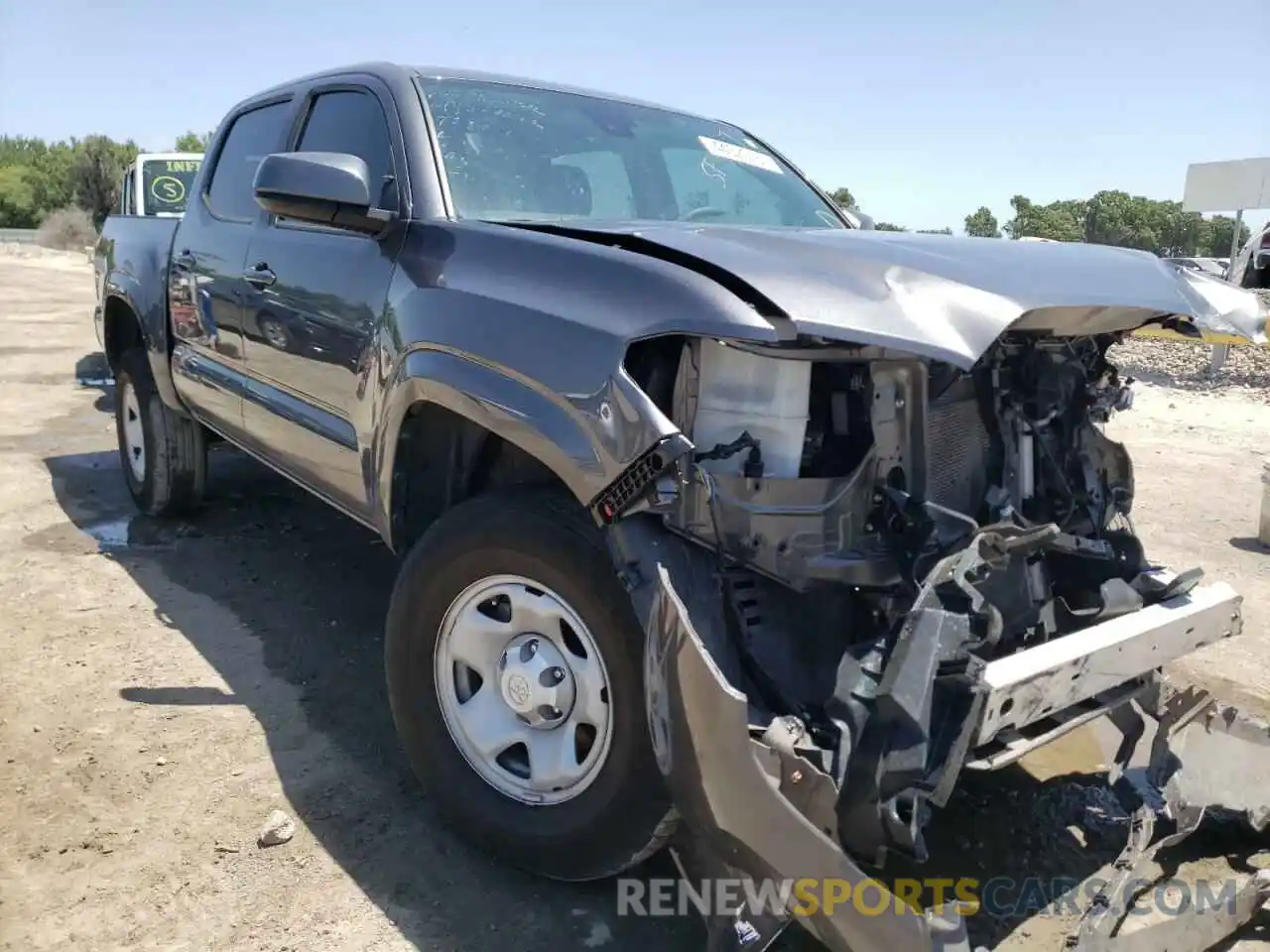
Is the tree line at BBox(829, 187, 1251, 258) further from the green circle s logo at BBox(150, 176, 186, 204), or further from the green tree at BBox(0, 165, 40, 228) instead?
the green tree at BBox(0, 165, 40, 228)

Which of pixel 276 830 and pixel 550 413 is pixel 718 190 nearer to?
pixel 550 413

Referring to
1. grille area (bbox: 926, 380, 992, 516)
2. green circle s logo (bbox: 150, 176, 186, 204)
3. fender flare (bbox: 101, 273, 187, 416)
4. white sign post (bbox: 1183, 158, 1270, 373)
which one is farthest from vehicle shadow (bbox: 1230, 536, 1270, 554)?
white sign post (bbox: 1183, 158, 1270, 373)

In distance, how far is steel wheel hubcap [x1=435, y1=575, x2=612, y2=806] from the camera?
228 cm

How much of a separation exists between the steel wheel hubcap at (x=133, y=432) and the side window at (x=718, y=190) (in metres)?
3.26

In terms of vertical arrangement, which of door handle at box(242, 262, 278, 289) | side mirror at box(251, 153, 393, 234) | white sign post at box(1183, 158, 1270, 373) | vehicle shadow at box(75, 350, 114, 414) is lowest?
vehicle shadow at box(75, 350, 114, 414)

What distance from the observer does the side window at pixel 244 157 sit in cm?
404

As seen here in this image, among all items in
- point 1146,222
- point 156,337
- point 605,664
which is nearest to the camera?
point 605,664

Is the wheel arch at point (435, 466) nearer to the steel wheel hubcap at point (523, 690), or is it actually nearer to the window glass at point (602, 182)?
the steel wheel hubcap at point (523, 690)

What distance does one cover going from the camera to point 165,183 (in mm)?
9094

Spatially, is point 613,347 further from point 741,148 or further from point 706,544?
point 741,148

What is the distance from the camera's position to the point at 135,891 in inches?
95.3

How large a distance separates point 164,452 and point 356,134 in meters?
2.47

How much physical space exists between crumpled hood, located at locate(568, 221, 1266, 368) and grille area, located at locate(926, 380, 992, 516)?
11.1 inches

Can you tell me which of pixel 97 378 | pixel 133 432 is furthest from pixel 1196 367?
pixel 97 378
